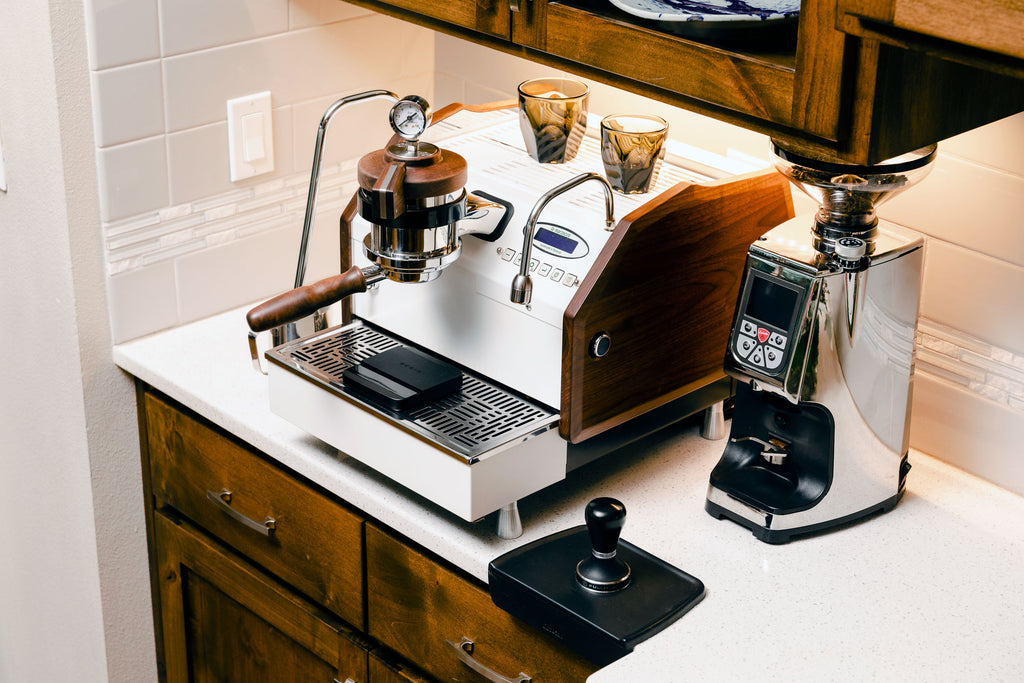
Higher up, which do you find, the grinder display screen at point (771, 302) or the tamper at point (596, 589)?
the grinder display screen at point (771, 302)

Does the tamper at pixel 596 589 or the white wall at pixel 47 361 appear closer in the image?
the tamper at pixel 596 589

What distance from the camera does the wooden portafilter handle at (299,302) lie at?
1.17 meters

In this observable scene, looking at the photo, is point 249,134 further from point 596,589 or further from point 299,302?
point 596,589

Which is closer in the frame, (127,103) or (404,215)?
(404,215)

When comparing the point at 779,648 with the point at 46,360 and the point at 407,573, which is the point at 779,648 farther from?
the point at 46,360

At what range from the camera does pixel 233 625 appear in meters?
1.59

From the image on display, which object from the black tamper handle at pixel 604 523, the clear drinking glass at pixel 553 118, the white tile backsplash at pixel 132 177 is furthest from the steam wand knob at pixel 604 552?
the white tile backsplash at pixel 132 177

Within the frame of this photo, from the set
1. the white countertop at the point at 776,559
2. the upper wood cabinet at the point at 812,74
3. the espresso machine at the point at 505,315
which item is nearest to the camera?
the upper wood cabinet at the point at 812,74

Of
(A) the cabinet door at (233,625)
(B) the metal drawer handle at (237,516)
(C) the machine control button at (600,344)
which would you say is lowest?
(A) the cabinet door at (233,625)

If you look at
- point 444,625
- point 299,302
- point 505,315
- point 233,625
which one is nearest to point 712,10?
point 505,315

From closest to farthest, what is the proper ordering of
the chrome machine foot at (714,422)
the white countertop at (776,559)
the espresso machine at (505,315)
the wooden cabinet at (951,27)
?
the wooden cabinet at (951,27), the white countertop at (776,559), the espresso machine at (505,315), the chrome machine foot at (714,422)

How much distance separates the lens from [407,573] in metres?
1.28

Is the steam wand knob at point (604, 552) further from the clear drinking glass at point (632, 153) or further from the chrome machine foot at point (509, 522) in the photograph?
the clear drinking glass at point (632, 153)

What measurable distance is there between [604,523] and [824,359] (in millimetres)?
275
